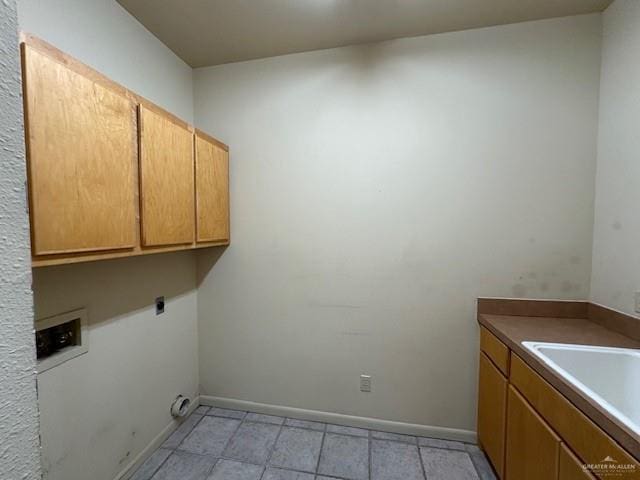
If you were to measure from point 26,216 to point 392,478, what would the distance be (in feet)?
6.61

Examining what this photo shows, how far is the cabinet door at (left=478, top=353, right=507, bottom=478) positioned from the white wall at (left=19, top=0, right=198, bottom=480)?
2.05 metres

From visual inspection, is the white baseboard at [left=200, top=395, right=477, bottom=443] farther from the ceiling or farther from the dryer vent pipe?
the ceiling

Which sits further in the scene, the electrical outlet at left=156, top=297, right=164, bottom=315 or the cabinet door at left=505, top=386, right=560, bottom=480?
the electrical outlet at left=156, top=297, right=164, bottom=315

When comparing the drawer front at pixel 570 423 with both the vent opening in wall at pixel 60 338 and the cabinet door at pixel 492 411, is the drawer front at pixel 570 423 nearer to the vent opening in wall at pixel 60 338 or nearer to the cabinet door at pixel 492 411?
the cabinet door at pixel 492 411

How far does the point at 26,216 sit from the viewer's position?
0.43 m

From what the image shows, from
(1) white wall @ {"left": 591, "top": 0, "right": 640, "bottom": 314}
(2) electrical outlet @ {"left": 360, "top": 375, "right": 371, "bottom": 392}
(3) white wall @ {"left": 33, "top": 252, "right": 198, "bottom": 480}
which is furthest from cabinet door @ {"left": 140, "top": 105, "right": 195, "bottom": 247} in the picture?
(1) white wall @ {"left": 591, "top": 0, "right": 640, "bottom": 314}

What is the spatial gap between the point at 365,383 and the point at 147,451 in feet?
Result: 4.76

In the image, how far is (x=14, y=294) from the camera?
404mm

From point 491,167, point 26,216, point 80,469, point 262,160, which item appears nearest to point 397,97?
point 491,167

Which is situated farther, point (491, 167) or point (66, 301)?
point (491, 167)

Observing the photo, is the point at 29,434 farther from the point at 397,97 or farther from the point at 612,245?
the point at 612,245

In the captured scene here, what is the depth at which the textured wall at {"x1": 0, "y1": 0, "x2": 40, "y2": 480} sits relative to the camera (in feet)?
1.27

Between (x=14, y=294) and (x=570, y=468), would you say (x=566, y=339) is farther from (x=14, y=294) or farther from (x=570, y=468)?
(x=14, y=294)

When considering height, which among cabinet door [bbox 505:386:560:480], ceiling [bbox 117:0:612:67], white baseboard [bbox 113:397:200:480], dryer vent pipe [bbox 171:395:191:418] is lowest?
white baseboard [bbox 113:397:200:480]
